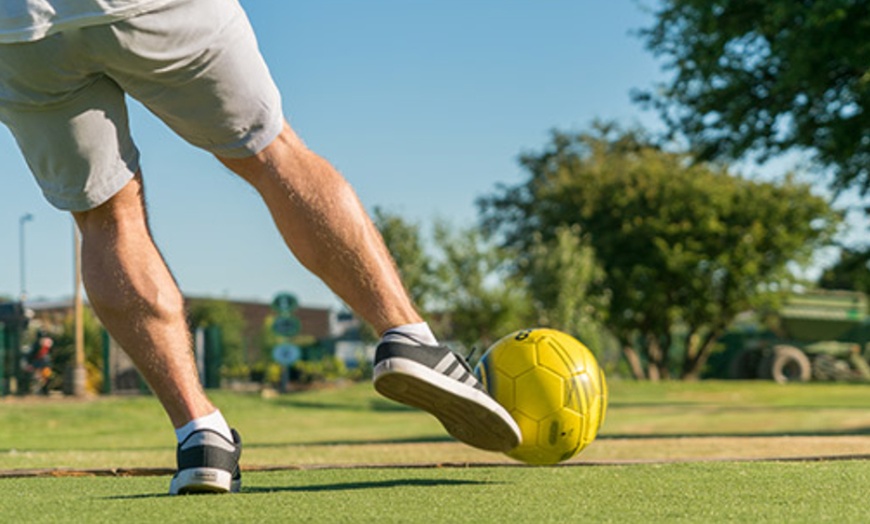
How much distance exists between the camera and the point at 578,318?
3669cm

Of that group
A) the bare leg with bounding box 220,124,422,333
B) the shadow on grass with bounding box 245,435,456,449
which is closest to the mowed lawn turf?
the bare leg with bounding box 220,124,422,333

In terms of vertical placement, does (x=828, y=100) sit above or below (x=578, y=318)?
above

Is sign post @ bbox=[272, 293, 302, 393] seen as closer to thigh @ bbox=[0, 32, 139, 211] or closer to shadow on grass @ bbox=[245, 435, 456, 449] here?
shadow on grass @ bbox=[245, 435, 456, 449]

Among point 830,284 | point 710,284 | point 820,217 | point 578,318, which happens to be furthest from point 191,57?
point 830,284

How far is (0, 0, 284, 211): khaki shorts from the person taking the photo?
119 inches

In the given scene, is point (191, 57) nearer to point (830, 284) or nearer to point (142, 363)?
point (142, 363)

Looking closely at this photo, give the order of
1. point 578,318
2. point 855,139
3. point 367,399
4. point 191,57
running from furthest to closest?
point 578,318 → point 367,399 → point 855,139 → point 191,57

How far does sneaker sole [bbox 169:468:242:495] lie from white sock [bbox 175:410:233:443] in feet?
0.41

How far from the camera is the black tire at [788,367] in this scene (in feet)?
121

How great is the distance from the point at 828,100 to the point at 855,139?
893 mm

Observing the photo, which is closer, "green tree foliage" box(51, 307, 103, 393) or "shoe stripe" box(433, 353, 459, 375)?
"shoe stripe" box(433, 353, 459, 375)

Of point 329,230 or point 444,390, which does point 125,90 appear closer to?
point 329,230

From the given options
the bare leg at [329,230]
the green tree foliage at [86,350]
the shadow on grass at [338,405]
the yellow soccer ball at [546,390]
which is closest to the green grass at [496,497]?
the yellow soccer ball at [546,390]

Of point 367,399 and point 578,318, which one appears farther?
point 578,318
